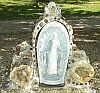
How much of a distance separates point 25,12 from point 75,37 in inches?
276

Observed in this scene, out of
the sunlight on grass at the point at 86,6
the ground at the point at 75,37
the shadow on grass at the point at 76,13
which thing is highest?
the sunlight on grass at the point at 86,6

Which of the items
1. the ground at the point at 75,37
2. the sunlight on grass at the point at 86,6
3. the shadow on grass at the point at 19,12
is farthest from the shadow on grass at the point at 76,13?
the shadow on grass at the point at 19,12

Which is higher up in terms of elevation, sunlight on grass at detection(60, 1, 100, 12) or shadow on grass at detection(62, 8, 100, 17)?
sunlight on grass at detection(60, 1, 100, 12)

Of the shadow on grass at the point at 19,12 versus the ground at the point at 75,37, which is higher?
the shadow on grass at the point at 19,12

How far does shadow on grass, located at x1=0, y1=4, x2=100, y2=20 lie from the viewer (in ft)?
69.6

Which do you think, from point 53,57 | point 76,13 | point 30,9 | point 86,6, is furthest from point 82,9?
point 53,57

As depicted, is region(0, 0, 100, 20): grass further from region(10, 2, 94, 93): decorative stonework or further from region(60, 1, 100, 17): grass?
region(10, 2, 94, 93): decorative stonework

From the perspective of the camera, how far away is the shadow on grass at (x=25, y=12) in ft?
69.6

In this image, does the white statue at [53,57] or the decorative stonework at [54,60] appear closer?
the decorative stonework at [54,60]

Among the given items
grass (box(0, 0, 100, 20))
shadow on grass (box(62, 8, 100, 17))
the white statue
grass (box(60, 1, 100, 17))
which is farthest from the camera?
grass (box(60, 1, 100, 17))

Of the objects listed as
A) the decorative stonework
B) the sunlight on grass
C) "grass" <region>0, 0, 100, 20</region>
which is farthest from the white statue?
the sunlight on grass

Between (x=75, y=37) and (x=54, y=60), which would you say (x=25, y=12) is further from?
(x=54, y=60)

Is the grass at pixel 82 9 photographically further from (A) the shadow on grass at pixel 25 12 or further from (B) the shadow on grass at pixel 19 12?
(B) the shadow on grass at pixel 19 12

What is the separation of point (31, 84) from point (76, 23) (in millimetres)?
10409
